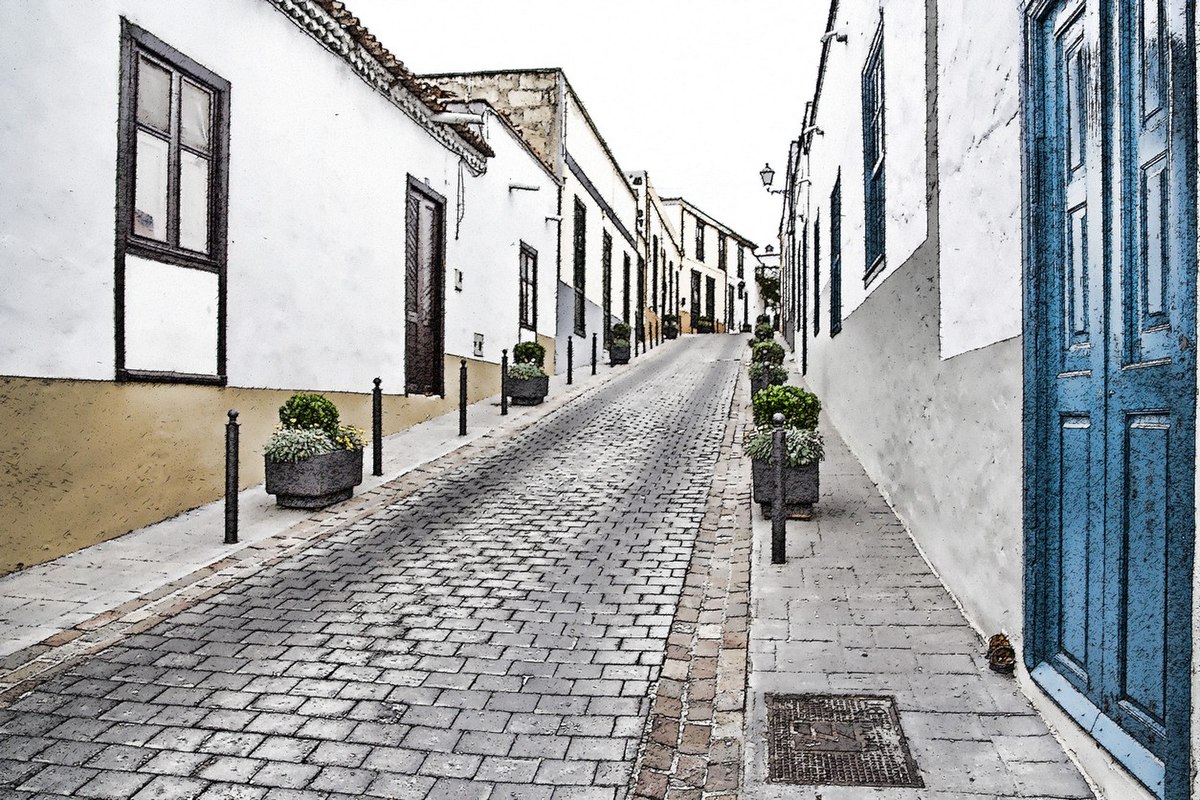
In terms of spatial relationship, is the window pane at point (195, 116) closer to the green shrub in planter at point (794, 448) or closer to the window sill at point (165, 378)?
the window sill at point (165, 378)

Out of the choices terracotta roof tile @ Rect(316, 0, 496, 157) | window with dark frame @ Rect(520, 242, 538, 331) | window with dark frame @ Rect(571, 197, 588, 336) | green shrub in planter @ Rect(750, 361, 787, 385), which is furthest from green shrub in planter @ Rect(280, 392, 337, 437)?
window with dark frame @ Rect(571, 197, 588, 336)

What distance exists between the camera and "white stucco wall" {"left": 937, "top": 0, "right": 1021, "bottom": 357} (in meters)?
4.15

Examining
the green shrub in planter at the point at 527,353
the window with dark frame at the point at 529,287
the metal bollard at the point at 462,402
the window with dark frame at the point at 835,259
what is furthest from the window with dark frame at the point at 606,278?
the metal bollard at the point at 462,402

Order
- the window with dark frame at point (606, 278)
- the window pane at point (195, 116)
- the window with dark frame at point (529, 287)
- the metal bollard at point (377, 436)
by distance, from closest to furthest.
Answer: the window pane at point (195, 116)
the metal bollard at point (377, 436)
the window with dark frame at point (529, 287)
the window with dark frame at point (606, 278)

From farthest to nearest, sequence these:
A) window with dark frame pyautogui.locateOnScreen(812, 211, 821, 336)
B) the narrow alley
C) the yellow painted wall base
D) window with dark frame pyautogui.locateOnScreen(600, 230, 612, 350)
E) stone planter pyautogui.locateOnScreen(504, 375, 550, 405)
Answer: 1. window with dark frame pyautogui.locateOnScreen(600, 230, 612, 350)
2. window with dark frame pyautogui.locateOnScreen(812, 211, 821, 336)
3. stone planter pyautogui.locateOnScreen(504, 375, 550, 405)
4. the yellow painted wall base
5. the narrow alley

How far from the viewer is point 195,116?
326 inches

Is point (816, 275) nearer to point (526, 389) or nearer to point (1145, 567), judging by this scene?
point (526, 389)

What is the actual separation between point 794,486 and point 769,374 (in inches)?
320

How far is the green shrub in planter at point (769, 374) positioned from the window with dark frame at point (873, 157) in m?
6.00

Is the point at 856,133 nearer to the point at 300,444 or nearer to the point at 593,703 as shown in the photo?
the point at 300,444

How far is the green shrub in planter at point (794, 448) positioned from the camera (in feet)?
24.0

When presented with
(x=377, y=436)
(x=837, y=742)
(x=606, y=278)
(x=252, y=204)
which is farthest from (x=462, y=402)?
(x=606, y=278)

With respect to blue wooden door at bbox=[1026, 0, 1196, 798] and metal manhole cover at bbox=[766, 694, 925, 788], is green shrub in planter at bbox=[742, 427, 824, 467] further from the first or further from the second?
blue wooden door at bbox=[1026, 0, 1196, 798]

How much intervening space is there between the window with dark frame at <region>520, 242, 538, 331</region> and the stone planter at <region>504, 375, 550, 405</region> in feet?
12.2
